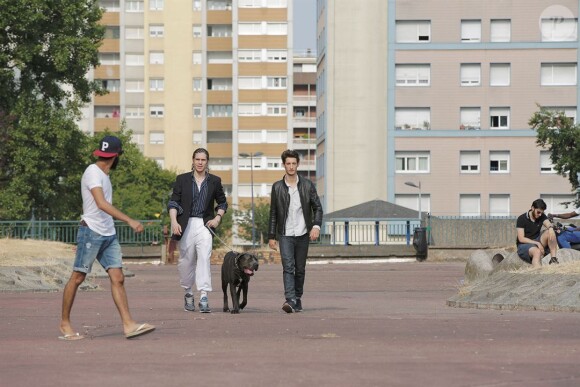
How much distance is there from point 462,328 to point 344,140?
7654 centimetres

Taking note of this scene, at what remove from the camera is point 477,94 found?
86.9 m

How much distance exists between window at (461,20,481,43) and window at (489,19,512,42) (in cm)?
76

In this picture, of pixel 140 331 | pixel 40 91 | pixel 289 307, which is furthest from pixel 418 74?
pixel 140 331

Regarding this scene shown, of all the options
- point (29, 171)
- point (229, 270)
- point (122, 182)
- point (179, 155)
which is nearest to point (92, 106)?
point (179, 155)

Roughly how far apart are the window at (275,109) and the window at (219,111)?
3.70 m

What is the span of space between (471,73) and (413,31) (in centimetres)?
434

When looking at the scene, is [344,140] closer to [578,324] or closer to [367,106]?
[367,106]

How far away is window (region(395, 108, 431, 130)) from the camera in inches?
3430

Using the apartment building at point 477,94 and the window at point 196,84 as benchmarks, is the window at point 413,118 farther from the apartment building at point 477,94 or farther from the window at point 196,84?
the window at point 196,84

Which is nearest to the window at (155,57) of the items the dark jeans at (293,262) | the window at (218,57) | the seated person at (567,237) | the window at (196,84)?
the window at (196,84)

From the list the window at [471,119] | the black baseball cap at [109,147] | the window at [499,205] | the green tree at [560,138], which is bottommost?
the black baseball cap at [109,147]

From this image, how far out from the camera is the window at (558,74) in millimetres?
86250

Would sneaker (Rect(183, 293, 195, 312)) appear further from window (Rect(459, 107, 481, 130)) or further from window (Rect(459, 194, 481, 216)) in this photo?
window (Rect(459, 194, 481, 216))

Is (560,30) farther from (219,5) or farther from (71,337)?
(71,337)
